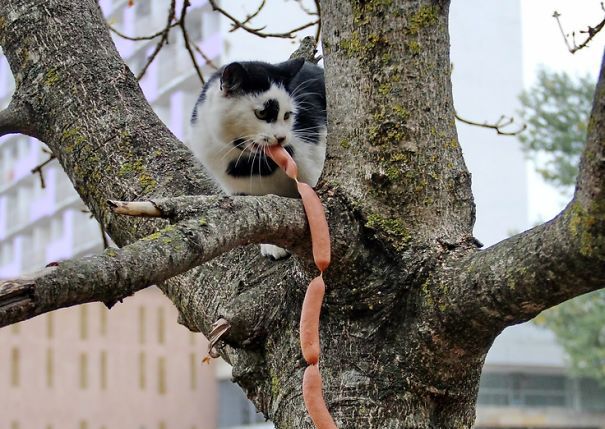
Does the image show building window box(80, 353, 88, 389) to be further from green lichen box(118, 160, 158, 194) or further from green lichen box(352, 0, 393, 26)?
green lichen box(352, 0, 393, 26)

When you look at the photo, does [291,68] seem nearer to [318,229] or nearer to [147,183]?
[147,183]

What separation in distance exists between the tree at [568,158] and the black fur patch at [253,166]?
8462 millimetres

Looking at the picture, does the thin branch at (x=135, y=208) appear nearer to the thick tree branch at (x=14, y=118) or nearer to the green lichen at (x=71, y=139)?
the green lichen at (x=71, y=139)

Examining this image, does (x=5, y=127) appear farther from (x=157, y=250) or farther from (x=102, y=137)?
(x=157, y=250)

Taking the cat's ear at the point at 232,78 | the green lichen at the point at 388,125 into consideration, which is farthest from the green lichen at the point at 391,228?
the cat's ear at the point at 232,78

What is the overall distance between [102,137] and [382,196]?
1.80 feet

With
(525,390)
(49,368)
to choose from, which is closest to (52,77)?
(49,368)

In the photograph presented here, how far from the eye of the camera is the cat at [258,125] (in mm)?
1789

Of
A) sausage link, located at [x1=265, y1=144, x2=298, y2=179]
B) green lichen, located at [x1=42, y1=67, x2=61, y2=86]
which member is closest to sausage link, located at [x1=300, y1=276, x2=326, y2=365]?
sausage link, located at [x1=265, y1=144, x2=298, y2=179]

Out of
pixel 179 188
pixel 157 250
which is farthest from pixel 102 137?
pixel 157 250

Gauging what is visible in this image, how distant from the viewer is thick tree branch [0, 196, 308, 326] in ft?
2.87

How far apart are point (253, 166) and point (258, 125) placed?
0.11 m

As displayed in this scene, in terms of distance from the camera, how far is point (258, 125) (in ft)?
6.12

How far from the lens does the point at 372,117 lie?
53.8 inches
